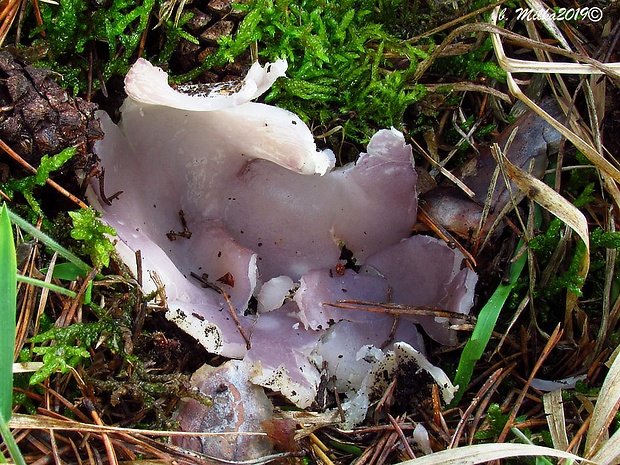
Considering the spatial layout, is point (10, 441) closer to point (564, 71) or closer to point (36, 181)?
point (36, 181)

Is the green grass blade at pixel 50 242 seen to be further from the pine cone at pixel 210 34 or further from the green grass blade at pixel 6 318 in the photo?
the pine cone at pixel 210 34

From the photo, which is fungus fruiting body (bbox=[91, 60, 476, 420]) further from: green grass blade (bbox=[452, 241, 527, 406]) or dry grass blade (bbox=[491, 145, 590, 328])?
dry grass blade (bbox=[491, 145, 590, 328])

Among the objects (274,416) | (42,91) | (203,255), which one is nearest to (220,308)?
(203,255)

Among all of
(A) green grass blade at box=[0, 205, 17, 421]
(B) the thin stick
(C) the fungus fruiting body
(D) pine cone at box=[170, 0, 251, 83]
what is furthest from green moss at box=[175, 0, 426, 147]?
(A) green grass blade at box=[0, 205, 17, 421]

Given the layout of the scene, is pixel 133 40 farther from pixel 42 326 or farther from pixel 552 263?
pixel 552 263

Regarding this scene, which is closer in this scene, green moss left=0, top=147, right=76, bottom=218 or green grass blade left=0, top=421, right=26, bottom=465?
green grass blade left=0, top=421, right=26, bottom=465

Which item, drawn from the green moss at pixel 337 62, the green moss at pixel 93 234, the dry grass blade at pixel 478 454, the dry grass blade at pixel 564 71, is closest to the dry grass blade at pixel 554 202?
the dry grass blade at pixel 564 71

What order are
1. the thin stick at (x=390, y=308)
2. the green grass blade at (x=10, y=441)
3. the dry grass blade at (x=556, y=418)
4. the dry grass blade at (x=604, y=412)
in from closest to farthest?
the green grass blade at (x=10, y=441), the dry grass blade at (x=604, y=412), the dry grass blade at (x=556, y=418), the thin stick at (x=390, y=308)
